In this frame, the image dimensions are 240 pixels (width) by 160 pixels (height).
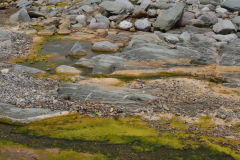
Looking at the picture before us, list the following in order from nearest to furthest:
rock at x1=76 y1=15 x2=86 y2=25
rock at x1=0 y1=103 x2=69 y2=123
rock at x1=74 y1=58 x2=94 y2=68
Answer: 1. rock at x1=0 y1=103 x2=69 y2=123
2. rock at x1=74 y1=58 x2=94 y2=68
3. rock at x1=76 y1=15 x2=86 y2=25

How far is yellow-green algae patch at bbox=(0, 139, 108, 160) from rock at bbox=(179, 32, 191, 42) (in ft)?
43.9

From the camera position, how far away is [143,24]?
21750mm

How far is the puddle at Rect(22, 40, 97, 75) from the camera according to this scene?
1552cm

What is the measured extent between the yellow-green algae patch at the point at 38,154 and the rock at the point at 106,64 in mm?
7162

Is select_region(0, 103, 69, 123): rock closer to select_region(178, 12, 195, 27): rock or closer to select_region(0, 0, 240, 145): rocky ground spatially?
select_region(0, 0, 240, 145): rocky ground

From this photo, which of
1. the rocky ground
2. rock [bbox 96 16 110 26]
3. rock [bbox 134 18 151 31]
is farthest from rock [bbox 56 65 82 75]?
rock [bbox 96 16 110 26]

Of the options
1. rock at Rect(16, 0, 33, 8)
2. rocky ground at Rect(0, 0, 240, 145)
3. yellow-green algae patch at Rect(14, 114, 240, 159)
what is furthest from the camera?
rock at Rect(16, 0, 33, 8)

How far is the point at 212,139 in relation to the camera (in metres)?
8.73

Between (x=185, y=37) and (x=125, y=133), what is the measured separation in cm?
1218

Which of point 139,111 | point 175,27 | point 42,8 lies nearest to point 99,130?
point 139,111

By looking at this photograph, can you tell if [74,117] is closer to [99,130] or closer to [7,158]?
[99,130]

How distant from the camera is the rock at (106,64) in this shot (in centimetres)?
1456

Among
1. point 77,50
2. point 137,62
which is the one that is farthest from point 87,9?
point 137,62

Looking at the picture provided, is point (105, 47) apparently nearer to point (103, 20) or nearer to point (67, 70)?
point (67, 70)
